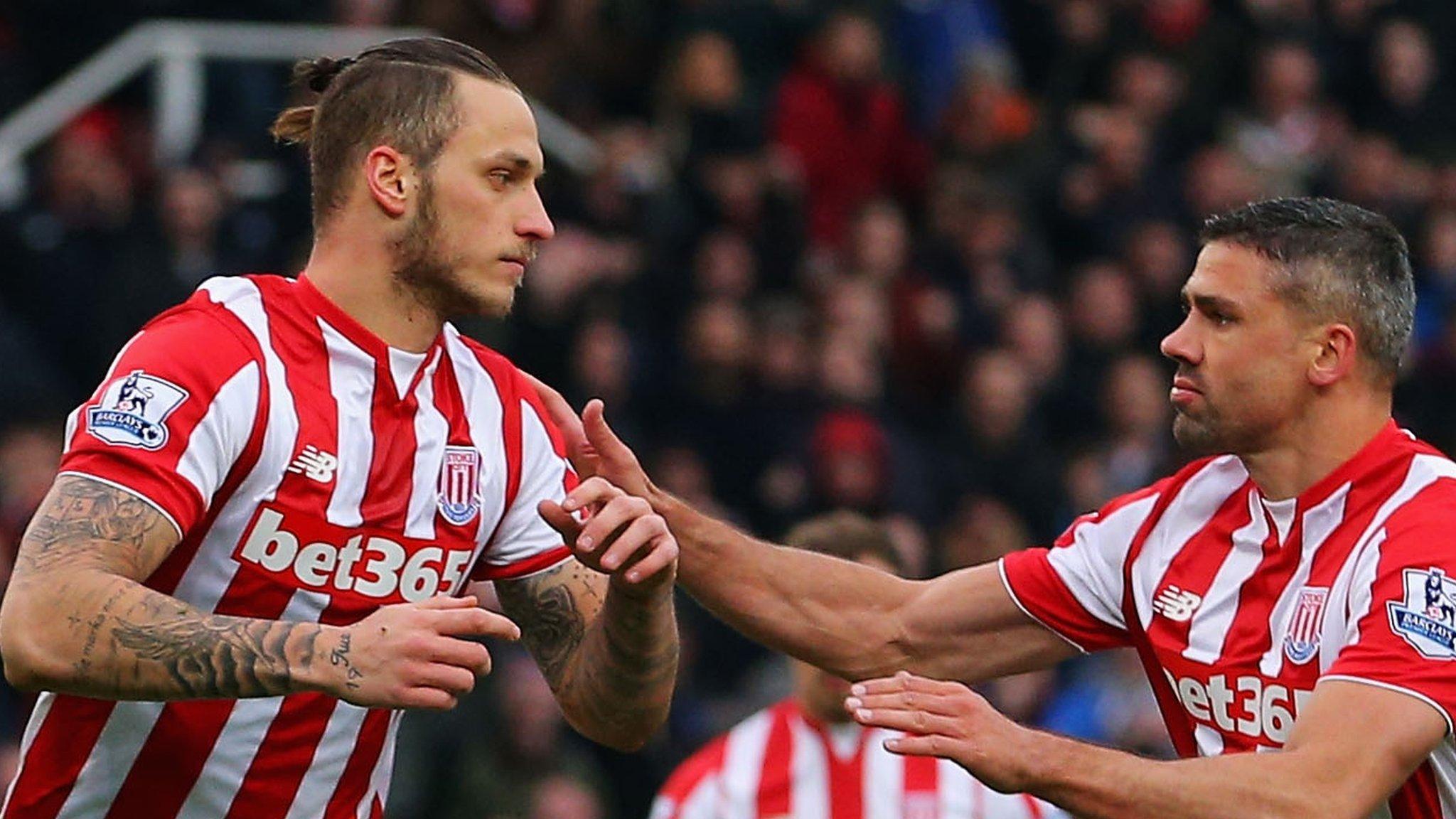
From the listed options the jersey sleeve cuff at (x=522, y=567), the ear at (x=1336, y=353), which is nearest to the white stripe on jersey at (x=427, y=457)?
the jersey sleeve cuff at (x=522, y=567)

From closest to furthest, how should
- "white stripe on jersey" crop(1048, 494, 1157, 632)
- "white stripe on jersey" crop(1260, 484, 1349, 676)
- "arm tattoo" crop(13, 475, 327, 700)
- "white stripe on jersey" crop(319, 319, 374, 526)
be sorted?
"arm tattoo" crop(13, 475, 327, 700)
"white stripe on jersey" crop(319, 319, 374, 526)
"white stripe on jersey" crop(1260, 484, 1349, 676)
"white stripe on jersey" crop(1048, 494, 1157, 632)

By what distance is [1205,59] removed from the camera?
14.1 meters

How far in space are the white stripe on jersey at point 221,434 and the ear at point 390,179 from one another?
1.39 ft

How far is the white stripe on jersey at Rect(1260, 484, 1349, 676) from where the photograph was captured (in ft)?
16.9

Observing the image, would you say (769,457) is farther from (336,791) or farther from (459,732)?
(336,791)

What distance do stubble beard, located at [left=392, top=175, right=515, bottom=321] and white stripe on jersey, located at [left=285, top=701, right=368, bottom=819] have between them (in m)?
0.83

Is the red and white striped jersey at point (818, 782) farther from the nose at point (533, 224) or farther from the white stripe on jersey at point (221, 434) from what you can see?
the white stripe on jersey at point (221, 434)

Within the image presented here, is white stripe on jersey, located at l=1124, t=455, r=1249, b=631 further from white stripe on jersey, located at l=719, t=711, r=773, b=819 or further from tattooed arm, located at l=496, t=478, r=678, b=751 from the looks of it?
white stripe on jersey, located at l=719, t=711, r=773, b=819

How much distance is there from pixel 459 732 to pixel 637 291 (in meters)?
2.58

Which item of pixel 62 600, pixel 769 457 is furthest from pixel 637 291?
pixel 62 600

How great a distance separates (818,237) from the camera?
1248cm

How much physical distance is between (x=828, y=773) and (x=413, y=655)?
3275 millimetres

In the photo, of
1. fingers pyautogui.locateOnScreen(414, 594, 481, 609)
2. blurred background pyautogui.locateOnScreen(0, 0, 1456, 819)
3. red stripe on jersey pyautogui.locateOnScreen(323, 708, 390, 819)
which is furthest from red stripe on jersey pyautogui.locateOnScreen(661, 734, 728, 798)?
fingers pyautogui.locateOnScreen(414, 594, 481, 609)

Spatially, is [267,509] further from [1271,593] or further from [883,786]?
[883,786]
